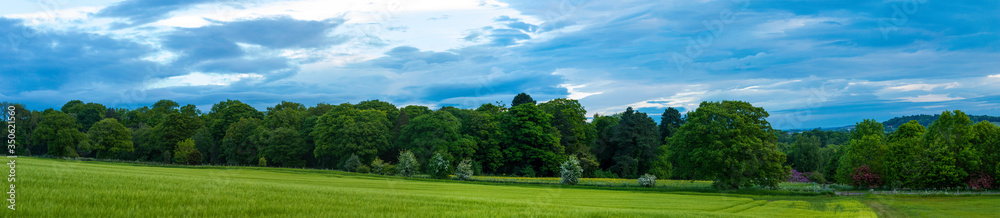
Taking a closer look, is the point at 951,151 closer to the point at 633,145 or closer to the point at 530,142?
the point at 633,145

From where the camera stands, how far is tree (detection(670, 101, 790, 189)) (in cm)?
4678

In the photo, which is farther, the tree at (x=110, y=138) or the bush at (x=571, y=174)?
the tree at (x=110, y=138)

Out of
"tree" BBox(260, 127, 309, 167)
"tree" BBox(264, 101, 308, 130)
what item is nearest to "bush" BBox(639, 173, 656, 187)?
"tree" BBox(260, 127, 309, 167)

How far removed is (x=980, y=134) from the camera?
50344 millimetres

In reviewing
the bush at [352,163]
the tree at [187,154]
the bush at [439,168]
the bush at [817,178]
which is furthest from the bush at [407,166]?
the bush at [817,178]

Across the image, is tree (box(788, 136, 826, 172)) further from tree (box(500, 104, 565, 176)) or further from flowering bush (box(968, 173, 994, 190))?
tree (box(500, 104, 565, 176))

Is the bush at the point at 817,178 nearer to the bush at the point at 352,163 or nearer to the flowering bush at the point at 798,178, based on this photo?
the flowering bush at the point at 798,178

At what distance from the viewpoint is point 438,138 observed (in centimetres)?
6894

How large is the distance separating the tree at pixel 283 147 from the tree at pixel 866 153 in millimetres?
73907

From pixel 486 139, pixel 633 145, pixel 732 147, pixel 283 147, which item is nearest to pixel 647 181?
pixel 732 147

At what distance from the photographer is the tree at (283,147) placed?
255ft

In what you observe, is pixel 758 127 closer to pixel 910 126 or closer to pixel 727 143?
pixel 727 143

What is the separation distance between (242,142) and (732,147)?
7335 centimetres

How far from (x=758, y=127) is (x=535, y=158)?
105ft
